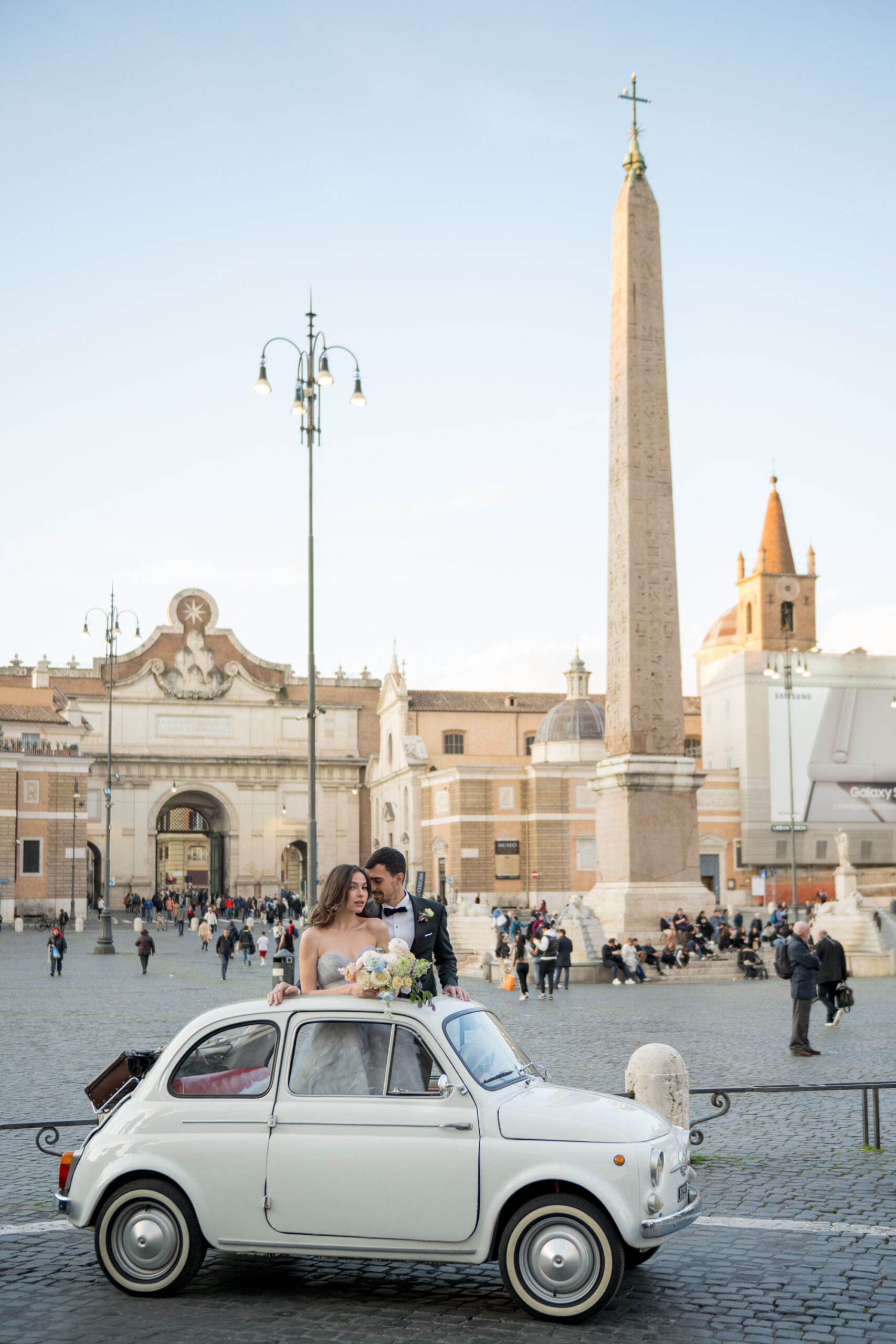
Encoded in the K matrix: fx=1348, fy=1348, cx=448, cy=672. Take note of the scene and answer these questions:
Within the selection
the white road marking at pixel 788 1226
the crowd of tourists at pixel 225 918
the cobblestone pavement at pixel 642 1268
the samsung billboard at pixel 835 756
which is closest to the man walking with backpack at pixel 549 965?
the cobblestone pavement at pixel 642 1268

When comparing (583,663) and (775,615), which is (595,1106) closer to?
(583,663)

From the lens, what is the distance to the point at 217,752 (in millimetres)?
65562

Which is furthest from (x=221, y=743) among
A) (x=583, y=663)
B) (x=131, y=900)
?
(x=583, y=663)

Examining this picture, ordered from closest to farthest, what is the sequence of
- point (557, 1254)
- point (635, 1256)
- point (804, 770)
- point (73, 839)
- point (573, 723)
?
point (557, 1254)
point (635, 1256)
point (73, 839)
point (804, 770)
point (573, 723)

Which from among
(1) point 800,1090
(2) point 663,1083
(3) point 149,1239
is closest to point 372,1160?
(3) point 149,1239

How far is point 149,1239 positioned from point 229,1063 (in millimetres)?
744

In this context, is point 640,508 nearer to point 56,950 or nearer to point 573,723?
point 56,950

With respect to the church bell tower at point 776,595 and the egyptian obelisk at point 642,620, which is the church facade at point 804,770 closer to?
the church bell tower at point 776,595

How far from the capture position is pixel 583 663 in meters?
61.2

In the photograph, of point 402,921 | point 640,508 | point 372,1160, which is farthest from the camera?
point 640,508

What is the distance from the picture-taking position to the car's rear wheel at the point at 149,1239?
17.7 feet

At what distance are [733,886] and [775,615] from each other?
20798mm

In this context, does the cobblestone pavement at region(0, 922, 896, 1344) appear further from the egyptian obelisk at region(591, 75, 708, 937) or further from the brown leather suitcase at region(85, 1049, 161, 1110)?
the egyptian obelisk at region(591, 75, 708, 937)

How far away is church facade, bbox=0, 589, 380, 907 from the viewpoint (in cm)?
6338
